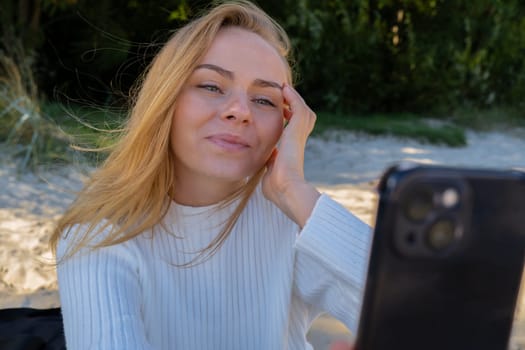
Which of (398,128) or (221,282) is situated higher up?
(398,128)

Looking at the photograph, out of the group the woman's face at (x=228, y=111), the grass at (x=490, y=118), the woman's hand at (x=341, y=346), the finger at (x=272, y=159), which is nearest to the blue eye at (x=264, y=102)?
the woman's face at (x=228, y=111)

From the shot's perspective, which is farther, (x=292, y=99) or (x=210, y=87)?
(x=292, y=99)

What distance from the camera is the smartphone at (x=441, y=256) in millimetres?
411

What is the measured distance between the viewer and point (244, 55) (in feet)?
4.34

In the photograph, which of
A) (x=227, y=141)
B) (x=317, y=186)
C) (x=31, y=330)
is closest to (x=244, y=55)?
(x=227, y=141)

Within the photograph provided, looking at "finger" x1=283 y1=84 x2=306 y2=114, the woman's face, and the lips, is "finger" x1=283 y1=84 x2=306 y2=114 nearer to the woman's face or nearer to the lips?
the woman's face

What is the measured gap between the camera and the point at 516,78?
36.8 ft

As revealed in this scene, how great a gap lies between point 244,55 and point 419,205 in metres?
0.96

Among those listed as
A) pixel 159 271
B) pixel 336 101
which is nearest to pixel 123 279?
pixel 159 271

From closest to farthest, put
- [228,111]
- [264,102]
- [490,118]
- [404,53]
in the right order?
[228,111] → [264,102] → [490,118] → [404,53]

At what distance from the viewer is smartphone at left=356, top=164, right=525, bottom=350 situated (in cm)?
41

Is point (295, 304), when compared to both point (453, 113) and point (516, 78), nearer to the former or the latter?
point (453, 113)

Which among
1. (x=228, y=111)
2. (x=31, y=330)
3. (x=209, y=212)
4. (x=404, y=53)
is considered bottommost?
(x=31, y=330)

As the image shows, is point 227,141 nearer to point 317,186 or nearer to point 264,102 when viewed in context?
point 264,102
